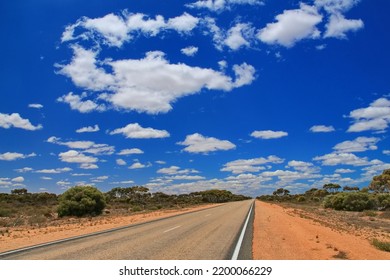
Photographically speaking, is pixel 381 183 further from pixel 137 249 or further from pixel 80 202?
pixel 137 249

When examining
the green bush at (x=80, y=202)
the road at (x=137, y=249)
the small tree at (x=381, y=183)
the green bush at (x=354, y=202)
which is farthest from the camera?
the small tree at (x=381, y=183)

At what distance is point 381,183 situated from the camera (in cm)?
8000

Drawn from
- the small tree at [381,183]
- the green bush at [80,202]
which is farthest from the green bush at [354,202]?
the green bush at [80,202]

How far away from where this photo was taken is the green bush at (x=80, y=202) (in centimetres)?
3766

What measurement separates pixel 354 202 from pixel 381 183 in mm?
27591

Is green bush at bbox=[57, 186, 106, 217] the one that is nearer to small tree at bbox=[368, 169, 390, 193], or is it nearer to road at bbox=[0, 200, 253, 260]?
road at bbox=[0, 200, 253, 260]

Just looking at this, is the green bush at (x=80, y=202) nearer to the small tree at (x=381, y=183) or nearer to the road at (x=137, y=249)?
the road at (x=137, y=249)

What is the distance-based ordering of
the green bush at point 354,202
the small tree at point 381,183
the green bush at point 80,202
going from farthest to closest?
the small tree at point 381,183, the green bush at point 354,202, the green bush at point 80,202

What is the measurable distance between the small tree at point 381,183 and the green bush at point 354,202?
2122cm

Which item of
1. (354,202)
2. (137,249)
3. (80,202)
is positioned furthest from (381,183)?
(137,249)

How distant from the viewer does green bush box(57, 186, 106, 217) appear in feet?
124

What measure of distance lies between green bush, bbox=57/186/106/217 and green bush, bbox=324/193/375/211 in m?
37.4
